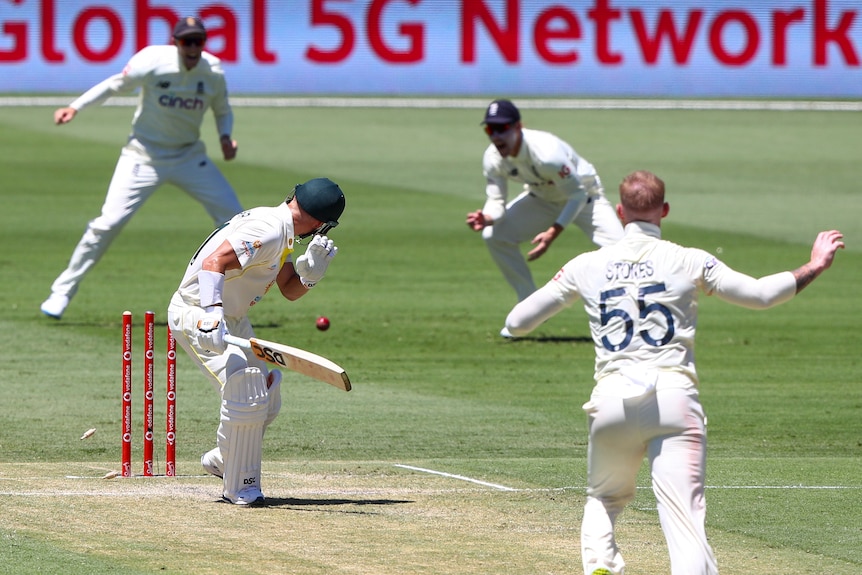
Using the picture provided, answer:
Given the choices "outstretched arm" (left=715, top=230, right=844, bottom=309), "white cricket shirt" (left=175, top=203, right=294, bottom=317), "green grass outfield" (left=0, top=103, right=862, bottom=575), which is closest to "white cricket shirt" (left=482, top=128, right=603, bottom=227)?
"green grass outfield" (left=0, top=103, right=862, bottom=575)

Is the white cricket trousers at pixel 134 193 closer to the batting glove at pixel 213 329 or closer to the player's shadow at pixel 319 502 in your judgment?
the player's shadow at pixel 319 502

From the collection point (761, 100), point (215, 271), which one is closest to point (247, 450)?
point (215, 271)

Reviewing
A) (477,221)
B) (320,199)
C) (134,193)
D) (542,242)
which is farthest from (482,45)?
(320,199)

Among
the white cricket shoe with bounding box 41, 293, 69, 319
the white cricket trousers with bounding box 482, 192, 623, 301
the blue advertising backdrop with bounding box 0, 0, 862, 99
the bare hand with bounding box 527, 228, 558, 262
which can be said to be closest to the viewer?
the bare hand with bounding box 527, 228, 558, 262

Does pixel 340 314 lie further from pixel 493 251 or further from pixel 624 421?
pixel 624 421

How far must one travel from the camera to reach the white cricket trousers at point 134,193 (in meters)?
14.9

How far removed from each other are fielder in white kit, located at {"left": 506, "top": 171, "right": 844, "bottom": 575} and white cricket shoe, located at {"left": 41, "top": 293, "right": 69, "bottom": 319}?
930 cm

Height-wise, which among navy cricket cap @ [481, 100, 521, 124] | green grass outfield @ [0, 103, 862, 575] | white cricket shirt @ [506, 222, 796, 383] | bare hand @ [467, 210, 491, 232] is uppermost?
navy cricket cap @ [481, 100, 521, 124]

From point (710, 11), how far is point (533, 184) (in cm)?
2402

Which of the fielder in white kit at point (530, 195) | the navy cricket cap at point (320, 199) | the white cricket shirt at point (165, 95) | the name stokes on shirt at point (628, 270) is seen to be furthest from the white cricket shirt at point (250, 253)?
the white cricket shirt at point (165, 95)

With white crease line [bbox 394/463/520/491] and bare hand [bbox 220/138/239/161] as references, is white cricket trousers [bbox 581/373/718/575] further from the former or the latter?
bare hand [bbox 220/138/239/161]

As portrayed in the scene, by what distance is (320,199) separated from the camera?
27.0ft

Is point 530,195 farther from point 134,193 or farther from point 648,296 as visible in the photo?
point 648,296

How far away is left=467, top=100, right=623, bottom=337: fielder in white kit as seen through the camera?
13906 millimetres
